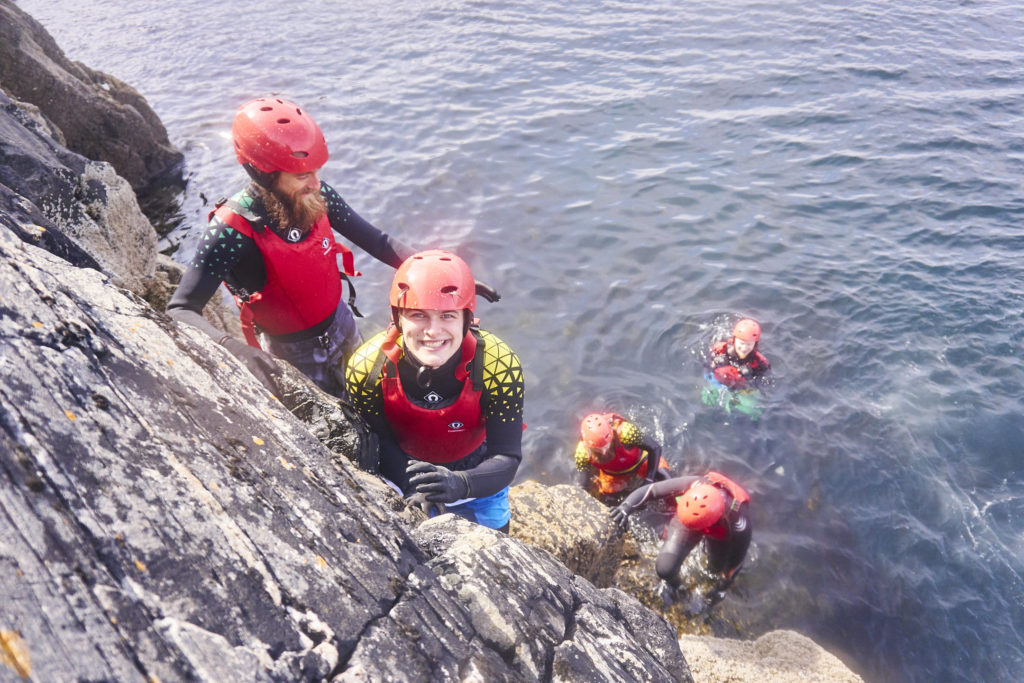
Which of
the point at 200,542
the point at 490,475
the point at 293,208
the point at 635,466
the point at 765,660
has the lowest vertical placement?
the point at 765,660

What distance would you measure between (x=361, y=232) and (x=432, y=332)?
2.18m

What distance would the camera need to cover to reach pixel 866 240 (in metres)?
12.1

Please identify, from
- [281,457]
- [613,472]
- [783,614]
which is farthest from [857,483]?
[281,457]

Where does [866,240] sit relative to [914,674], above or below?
above

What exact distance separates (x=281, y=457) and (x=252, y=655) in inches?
35.9

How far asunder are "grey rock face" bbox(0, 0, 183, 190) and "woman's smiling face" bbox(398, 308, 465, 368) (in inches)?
426

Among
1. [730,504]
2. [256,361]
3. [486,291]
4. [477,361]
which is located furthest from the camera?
[730,504]

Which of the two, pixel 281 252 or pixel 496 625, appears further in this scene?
pixel 281 252

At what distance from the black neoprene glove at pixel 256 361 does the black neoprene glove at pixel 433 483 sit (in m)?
1.16

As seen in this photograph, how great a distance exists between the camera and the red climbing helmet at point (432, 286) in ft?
12.5

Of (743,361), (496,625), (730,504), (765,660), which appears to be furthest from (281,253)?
(743,361)

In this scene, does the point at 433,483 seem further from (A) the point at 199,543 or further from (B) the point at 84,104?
(B) the point at 84,104

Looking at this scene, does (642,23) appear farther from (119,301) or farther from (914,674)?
(119,301)

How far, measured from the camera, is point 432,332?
389 centimetres
